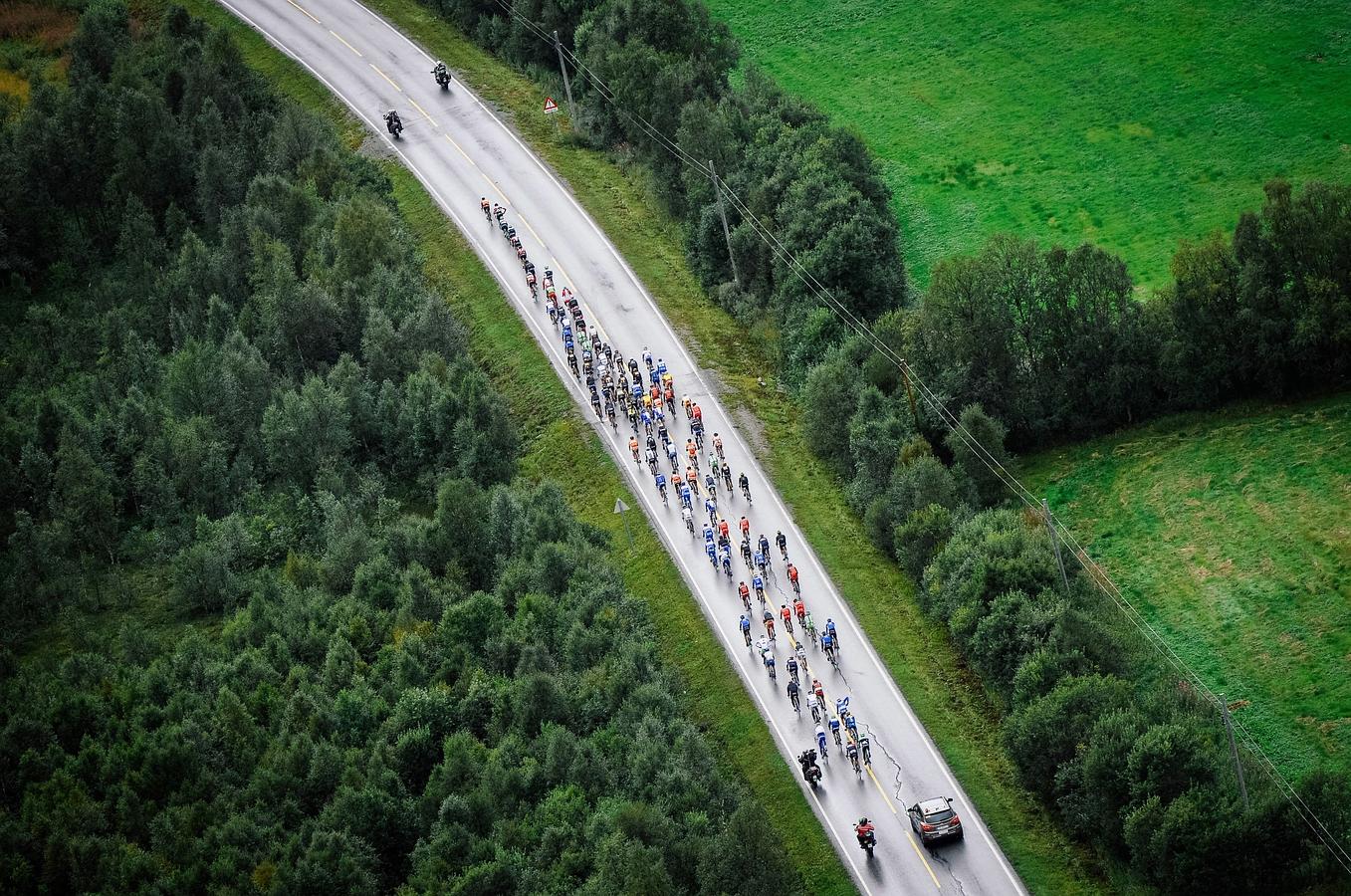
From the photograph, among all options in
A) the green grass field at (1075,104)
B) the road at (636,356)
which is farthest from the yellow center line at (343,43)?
the green grass field at (1075,104)

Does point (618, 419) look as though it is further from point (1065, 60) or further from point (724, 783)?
point (1065, 60)

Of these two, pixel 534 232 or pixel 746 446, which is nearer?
pixel 746 446

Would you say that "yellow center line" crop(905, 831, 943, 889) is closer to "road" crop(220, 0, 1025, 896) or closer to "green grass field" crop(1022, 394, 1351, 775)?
"road" crop(220, 0, 1025, 896)

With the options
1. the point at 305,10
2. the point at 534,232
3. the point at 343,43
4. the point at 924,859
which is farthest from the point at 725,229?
the point at 305,10

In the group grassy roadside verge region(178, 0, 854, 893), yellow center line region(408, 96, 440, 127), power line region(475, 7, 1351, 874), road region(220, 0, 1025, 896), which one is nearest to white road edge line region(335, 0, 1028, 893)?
road region(220, 0, 1025, 896)

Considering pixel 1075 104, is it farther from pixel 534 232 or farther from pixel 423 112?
pixel 423 112

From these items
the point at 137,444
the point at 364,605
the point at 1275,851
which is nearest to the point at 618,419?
the point at 364,605
